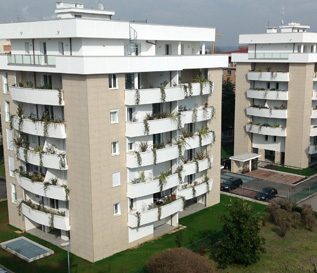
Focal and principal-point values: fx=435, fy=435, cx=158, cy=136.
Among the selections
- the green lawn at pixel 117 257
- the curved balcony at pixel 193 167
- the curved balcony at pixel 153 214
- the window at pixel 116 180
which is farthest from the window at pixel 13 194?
the curved balcony at pixel 193 167

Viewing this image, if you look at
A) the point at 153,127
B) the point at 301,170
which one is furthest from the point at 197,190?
the point at 301,170

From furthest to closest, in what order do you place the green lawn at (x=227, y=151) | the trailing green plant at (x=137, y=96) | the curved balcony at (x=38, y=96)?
1. the green lawn at (x=227, y=151)
2. the trailing green plant at (x=137, y=96)
3. the curved balcony at (x=38, y=96)

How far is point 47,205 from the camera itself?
3597 centimetres

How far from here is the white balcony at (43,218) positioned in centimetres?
3331

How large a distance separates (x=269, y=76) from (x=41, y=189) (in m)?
34.4

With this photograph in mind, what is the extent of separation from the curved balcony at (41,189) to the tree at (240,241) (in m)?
12.5

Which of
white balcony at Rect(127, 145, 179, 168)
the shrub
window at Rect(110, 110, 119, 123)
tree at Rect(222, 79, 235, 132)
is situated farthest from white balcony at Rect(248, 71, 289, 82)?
the shrub

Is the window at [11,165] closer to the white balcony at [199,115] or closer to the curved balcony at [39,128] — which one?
the curved balcony at [39,128]

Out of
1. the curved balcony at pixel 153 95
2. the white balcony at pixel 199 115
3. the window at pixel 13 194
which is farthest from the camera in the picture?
the window at pixel 13 194

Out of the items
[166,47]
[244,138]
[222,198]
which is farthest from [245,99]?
[166,47]

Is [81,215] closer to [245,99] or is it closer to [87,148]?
[87,148]

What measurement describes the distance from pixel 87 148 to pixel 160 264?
30.9 feet

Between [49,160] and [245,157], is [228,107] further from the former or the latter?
[49,160]

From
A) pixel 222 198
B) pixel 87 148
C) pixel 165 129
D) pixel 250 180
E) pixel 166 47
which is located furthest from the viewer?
pixel 250 180
